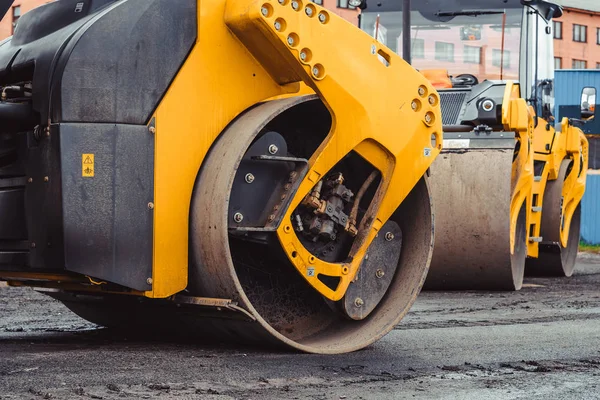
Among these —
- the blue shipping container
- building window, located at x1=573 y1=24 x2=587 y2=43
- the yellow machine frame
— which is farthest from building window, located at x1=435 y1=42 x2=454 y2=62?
building window, located at x1=573 y1=24 x2=587 y2=43

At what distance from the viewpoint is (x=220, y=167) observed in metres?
4.72

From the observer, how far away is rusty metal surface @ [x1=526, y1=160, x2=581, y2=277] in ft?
35.1

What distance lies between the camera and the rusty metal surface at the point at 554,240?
35.1 feet

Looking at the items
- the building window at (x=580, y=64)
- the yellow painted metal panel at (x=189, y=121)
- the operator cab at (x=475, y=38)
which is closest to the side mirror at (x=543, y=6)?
the operator cab at (x=475, y=38)

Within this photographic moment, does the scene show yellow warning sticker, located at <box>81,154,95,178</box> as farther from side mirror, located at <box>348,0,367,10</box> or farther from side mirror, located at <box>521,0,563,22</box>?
side mirror, located at <box>521,0,563,22</box>

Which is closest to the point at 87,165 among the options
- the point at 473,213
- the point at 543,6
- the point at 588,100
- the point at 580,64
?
the point at 473,213

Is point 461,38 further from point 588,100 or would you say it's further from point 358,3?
point 588,100

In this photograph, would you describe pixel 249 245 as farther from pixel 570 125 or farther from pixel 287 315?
pixel 570 125

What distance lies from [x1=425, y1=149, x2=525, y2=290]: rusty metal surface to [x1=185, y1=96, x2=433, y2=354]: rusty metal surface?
2894 mm

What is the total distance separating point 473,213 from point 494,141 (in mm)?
565

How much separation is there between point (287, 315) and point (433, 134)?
1120 mm

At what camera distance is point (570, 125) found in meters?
11.1

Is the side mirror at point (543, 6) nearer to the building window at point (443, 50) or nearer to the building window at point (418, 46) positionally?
the building window at point (443, 50)

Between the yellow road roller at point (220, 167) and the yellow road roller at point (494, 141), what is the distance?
2.10 m
